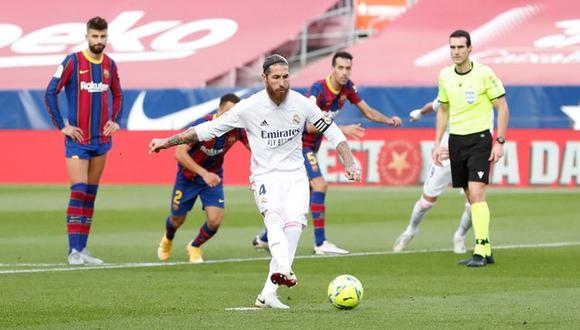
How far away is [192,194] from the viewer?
14.1 meters

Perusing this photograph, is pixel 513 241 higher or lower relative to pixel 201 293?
lower

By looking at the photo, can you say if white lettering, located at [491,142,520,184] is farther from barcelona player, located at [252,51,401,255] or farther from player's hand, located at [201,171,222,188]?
player's hand, located at [201,171,222,188]

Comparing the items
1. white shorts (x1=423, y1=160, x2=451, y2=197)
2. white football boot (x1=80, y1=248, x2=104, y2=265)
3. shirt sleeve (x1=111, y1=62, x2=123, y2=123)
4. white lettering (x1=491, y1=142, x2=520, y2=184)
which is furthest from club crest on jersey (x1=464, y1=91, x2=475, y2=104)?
white lettering (x1=491, y1=142, x2=520, y2=184)

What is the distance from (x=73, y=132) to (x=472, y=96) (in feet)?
13.2

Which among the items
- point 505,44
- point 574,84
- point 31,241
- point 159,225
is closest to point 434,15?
point 505,44

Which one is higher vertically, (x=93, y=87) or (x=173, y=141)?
(x=173, y=141)

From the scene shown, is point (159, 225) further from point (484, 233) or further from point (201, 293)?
point (201, 293)

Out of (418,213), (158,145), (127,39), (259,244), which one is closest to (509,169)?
(418,213)

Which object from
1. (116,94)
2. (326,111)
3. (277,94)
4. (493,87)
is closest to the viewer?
Result: (277,94)

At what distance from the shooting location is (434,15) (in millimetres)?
35000

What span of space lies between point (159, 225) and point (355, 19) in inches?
741

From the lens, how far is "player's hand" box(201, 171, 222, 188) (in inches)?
505

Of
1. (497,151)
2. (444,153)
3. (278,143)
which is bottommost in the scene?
(444,153)

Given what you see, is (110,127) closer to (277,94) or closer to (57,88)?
(57,88)
